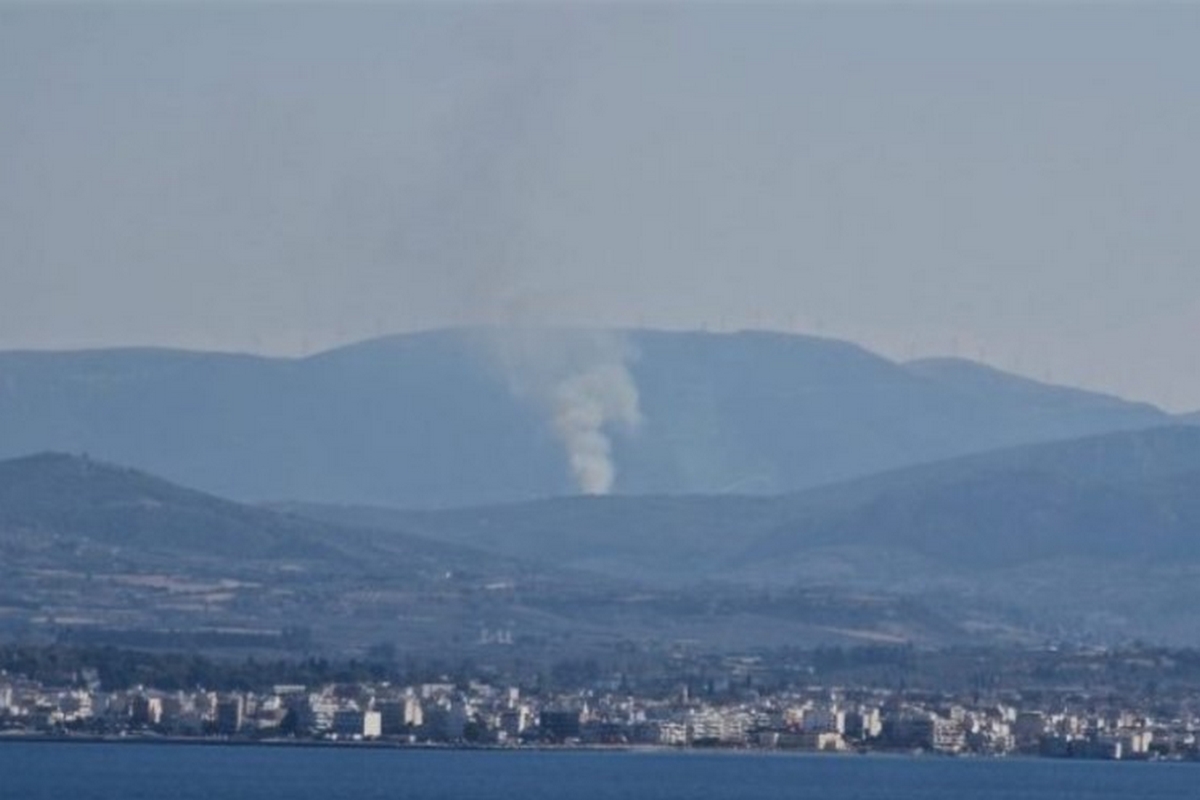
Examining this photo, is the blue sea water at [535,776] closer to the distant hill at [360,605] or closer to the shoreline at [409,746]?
the shoreline at [409,746]

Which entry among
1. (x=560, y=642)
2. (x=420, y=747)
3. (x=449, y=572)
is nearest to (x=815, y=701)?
(x=420, y=747)

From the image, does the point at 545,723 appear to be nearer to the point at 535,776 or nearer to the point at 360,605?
the point at 535,776

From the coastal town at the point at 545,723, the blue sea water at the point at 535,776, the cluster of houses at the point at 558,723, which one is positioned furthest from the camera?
the cluster of houses at the point at 558,723

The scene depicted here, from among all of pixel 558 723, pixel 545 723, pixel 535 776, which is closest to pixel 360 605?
pixel 545 723

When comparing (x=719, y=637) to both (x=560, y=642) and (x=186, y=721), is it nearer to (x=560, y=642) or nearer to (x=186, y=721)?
(x=560, y=642)

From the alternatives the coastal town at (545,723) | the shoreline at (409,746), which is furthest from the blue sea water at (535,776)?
the coastal town at (545,723)
